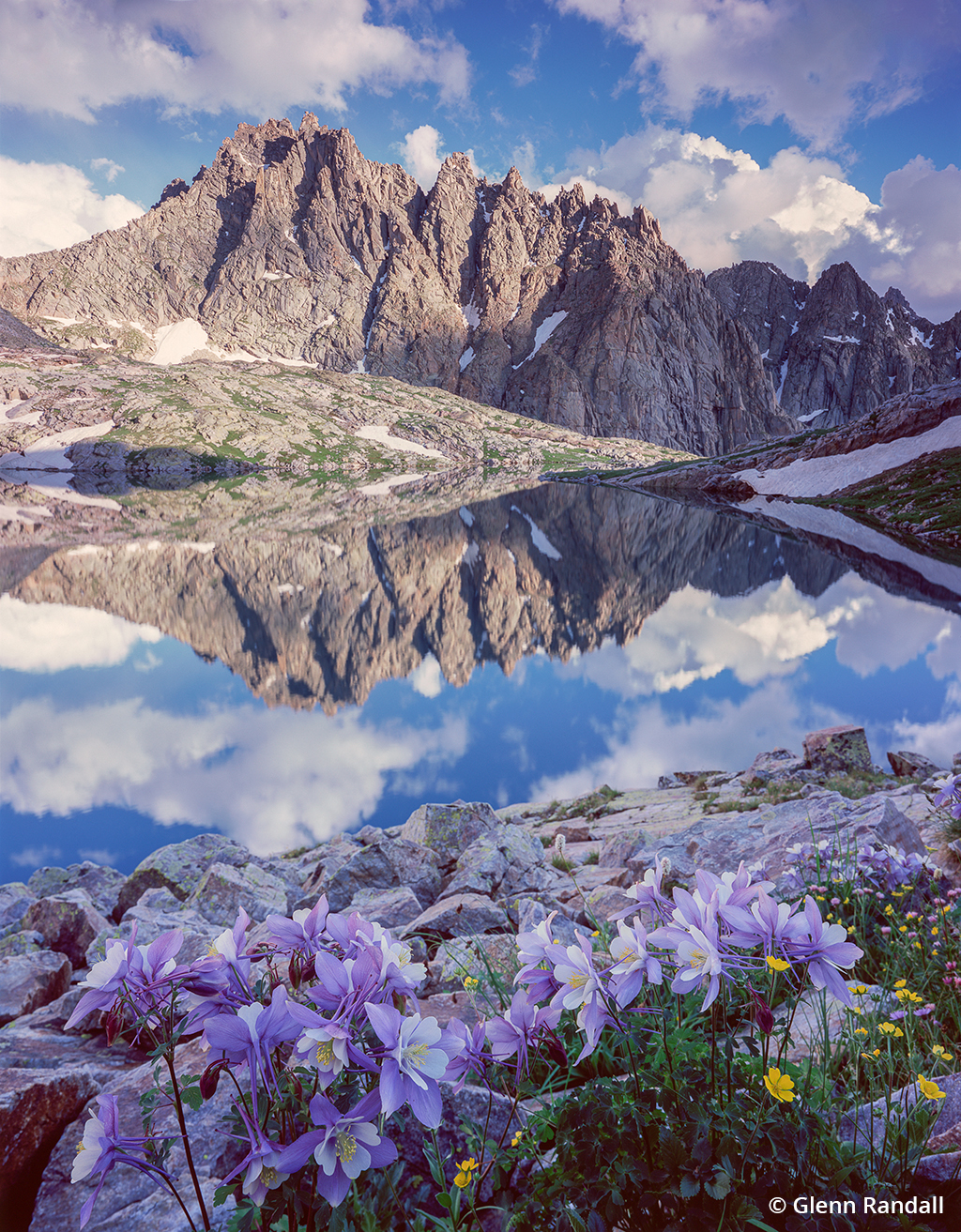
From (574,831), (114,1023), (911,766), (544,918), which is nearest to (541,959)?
(114,1023)

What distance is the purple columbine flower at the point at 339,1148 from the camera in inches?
56.7

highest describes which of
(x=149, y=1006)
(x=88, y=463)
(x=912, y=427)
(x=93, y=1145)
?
(x=88, y=463)

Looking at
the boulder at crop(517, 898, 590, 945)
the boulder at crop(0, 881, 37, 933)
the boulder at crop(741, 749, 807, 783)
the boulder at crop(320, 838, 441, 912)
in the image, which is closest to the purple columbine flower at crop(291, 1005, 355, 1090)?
the boulder at crop(517, 898, 590, 945)

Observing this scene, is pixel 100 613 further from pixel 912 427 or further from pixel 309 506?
pixel 912 427

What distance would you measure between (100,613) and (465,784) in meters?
22.1

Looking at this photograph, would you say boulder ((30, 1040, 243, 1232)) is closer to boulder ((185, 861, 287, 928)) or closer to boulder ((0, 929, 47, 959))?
boulder ((0, 929, 47, 959))

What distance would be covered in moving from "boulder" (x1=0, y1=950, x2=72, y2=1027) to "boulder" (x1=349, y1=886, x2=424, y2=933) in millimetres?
2578

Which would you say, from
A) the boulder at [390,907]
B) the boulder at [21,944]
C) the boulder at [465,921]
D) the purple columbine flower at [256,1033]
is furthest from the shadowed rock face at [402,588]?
the purple columbine flower at [256,1033]

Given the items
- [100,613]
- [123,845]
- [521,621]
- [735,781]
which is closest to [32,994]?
[123,845]

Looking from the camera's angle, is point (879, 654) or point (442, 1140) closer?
point (442, 1140)

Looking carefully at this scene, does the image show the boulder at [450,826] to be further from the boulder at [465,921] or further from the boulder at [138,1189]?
the boulder at [138,1189]

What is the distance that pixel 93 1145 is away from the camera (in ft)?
4.86

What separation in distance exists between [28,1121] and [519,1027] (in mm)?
2446

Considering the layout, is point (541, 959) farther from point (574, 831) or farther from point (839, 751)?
point (839, 751)
